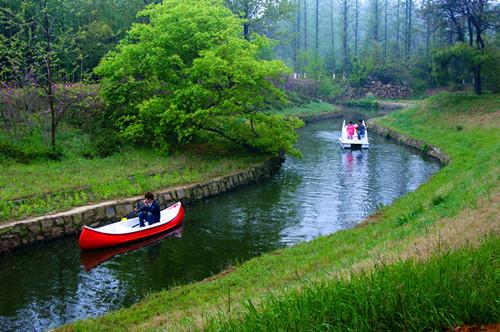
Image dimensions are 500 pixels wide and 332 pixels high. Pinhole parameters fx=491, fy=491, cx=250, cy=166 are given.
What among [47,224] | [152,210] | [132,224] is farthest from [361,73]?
[47,224]

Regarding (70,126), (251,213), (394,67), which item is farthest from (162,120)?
(394,67)

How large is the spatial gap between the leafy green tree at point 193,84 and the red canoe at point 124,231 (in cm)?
825

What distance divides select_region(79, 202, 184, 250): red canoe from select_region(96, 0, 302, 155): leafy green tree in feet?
27.1

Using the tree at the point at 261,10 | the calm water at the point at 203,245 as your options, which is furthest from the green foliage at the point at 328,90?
the calm water at the point at 203,245

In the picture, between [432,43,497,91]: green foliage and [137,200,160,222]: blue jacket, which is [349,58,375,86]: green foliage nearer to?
[432,43,497,91]: green foliage

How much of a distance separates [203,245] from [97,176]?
6.84 m

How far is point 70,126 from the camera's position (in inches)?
1025

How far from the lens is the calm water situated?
1153 centimetres

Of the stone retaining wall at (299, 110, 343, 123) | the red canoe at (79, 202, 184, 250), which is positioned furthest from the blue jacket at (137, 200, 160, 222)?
the stone retaining wall at (299, 110, 343, 123)

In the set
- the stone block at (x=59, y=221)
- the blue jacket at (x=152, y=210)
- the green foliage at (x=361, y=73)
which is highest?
the green foliage at (x=361, y=73)

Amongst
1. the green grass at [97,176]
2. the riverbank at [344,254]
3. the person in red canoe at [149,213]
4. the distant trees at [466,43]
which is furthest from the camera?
the distant trees at [466,43]

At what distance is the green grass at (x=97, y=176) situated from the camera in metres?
16.5

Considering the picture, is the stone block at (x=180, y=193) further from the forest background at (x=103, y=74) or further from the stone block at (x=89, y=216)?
the forest background at (x=103, y=74)

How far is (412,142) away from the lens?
35031 mm
